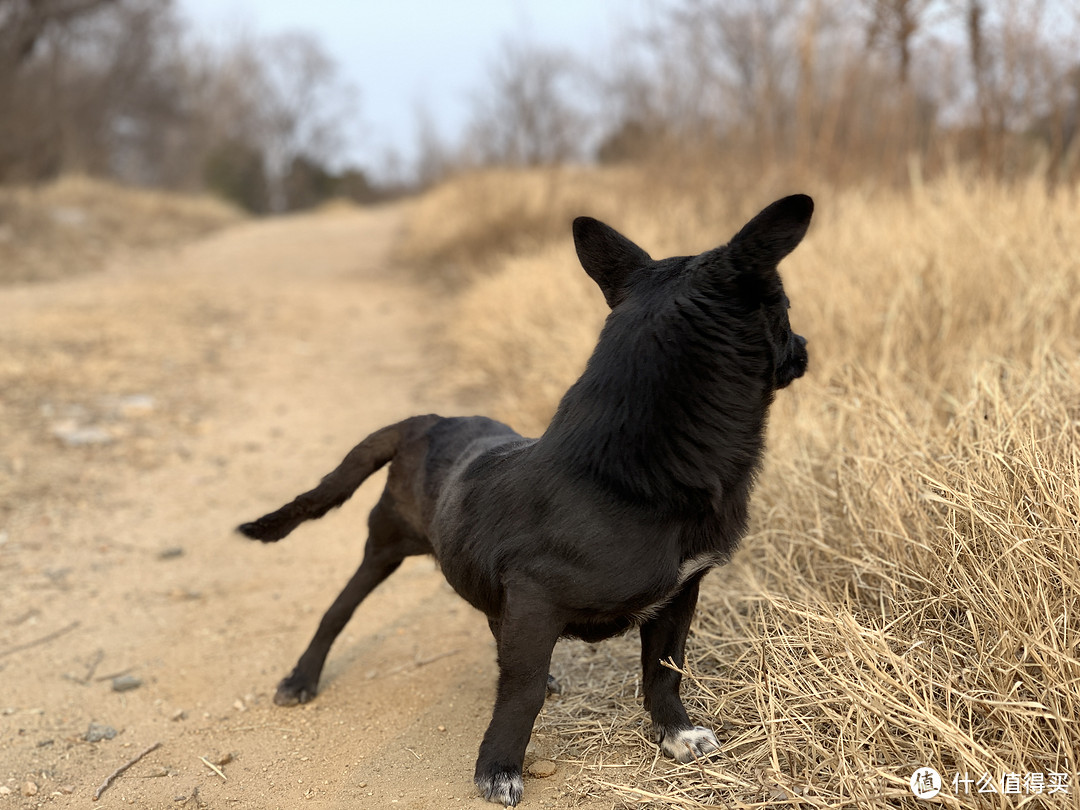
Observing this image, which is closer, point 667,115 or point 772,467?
point 772,467

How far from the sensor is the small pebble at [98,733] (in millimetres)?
2633

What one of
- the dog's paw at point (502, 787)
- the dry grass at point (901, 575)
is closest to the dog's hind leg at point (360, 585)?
the dry grass at point (901, 575)

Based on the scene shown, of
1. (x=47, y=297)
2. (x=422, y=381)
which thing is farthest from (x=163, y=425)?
(x=47, y=297)

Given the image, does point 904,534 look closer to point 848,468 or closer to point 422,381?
point 848,468

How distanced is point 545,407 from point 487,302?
274cm

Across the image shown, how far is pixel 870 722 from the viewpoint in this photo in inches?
76.4

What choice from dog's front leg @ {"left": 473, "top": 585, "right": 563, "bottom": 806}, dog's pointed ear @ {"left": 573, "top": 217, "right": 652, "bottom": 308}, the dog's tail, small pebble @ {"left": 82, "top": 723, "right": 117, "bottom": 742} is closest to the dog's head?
dog's pointed ear @ {"left": 573, "top": 217, "right": 652, "bottom": 308}

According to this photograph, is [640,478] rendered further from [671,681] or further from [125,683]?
[125,683]

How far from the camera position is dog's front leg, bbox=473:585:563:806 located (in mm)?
1987

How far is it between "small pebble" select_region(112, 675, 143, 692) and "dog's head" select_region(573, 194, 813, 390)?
7.04 feet

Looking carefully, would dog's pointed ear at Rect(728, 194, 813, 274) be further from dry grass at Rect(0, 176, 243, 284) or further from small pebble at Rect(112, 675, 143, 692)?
dry grass at Rect(0, 176, 243, 284)

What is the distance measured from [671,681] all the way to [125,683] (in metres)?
1.94

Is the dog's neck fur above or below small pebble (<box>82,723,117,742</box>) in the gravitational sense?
above

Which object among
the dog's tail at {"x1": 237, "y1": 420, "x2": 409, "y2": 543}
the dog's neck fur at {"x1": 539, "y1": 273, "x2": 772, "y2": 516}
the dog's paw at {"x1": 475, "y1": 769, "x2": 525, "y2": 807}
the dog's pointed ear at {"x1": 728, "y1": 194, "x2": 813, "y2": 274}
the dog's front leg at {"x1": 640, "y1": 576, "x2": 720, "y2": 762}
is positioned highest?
the dog's pointed ear at {"x1": 728, "y1": 194, "x2": 813, "y2": 274}
